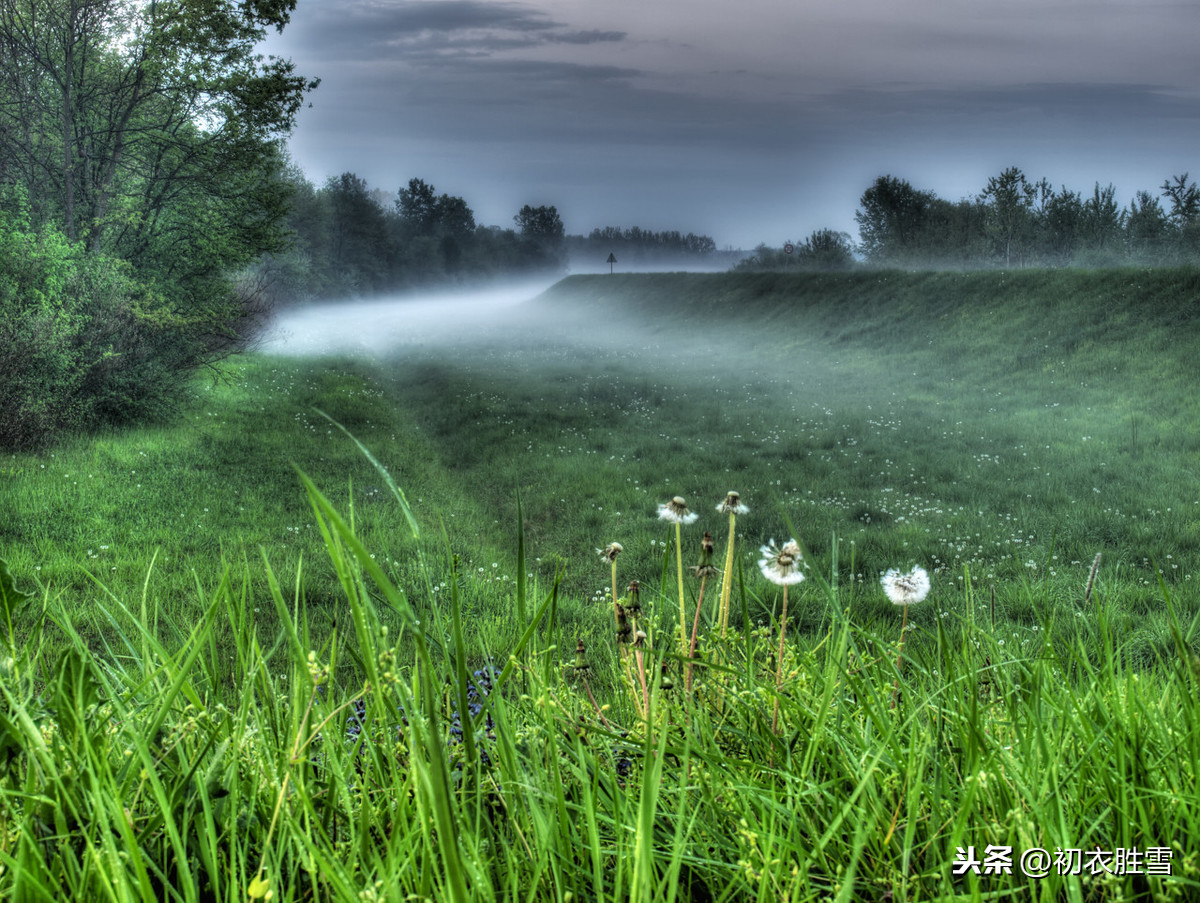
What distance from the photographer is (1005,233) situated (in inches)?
1599

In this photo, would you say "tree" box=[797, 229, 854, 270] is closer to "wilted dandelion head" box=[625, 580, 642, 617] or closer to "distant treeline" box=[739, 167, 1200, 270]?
"distant treeline" box=[739, 167, 1200, 270]

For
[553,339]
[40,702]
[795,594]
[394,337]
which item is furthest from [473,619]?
[394,337]

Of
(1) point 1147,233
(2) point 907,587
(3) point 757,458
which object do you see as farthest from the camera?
(1) point 1147,233

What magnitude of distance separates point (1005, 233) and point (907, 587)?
46.2m

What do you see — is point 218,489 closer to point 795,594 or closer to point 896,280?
point 795,594

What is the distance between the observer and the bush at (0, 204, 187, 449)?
10.8m

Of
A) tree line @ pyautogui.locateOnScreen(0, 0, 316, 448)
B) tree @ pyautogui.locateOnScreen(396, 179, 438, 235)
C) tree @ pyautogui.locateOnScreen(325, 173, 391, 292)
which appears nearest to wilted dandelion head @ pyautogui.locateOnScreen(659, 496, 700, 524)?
tree line @ pyautogui.locateOnScreen(0, 0, 316, 448)

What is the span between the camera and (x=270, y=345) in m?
32.3

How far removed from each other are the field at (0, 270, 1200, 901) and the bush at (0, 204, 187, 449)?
2.68 ft

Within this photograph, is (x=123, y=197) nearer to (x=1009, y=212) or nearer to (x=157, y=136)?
(x=157, y=136)

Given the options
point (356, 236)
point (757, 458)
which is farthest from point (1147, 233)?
point (356, 236)

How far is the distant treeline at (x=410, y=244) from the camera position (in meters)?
58.5

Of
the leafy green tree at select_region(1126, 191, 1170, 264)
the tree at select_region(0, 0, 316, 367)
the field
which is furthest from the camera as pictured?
the leafy green tree at select_region(1126, 191, 1170, 264)

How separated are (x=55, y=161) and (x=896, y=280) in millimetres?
27226
